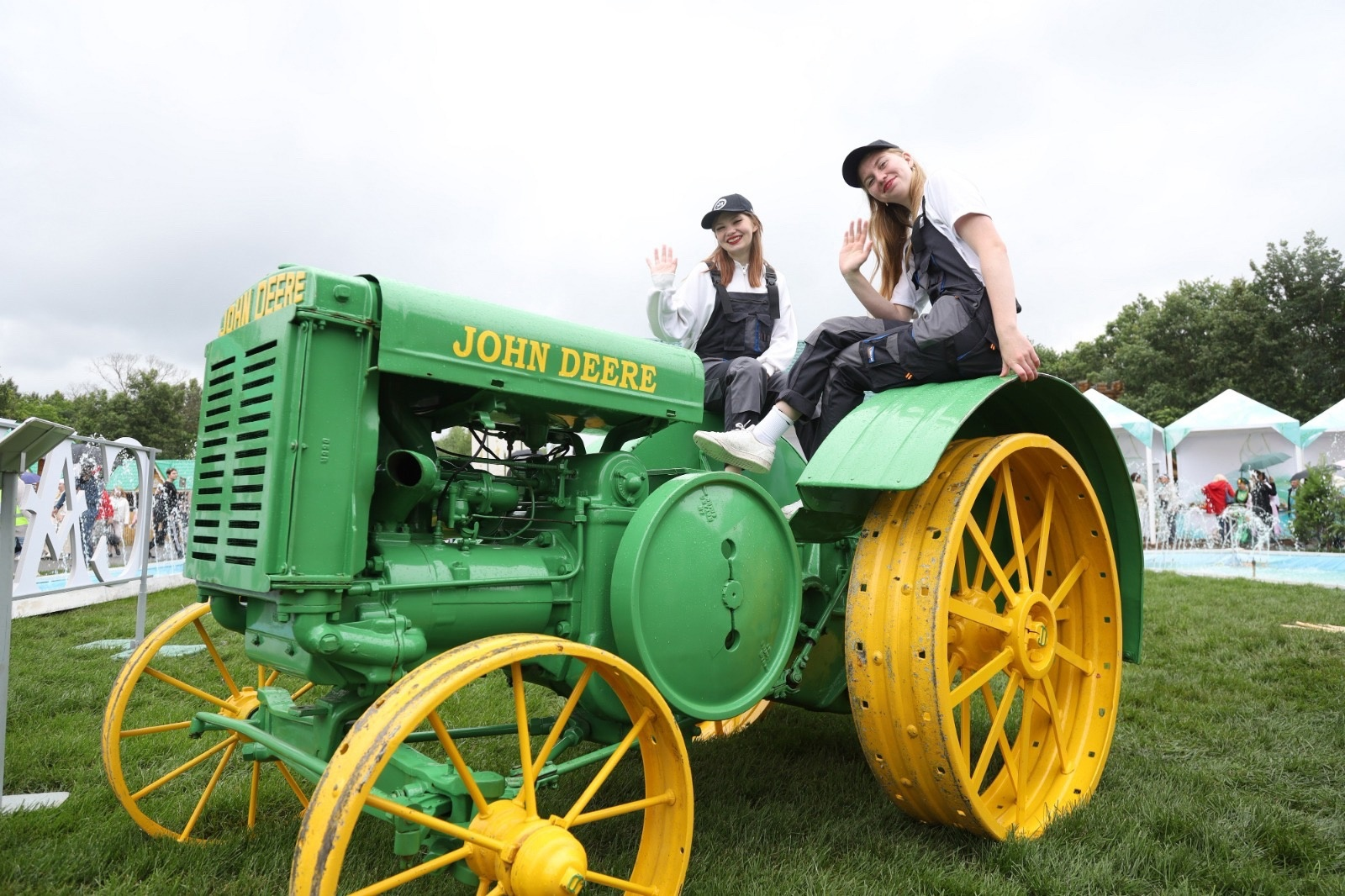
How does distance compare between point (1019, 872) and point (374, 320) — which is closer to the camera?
point (374, 320)

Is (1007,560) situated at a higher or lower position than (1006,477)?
lower

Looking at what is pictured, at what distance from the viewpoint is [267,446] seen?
1.87 meters

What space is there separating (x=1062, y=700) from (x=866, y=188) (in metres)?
1.93

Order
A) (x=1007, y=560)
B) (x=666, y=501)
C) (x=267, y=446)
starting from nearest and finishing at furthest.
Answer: (x=267, y=446) < (x=666, y=501) < (x=1007, y=560)

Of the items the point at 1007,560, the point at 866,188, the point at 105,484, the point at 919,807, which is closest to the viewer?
the point at 919,807

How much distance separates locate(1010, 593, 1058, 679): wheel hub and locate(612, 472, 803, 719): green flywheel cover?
68cm

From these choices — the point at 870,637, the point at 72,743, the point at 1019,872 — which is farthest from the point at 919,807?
the point at 72,743

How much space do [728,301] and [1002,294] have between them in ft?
3.79

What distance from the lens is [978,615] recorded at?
250cm

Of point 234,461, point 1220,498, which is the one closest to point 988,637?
point 234,461

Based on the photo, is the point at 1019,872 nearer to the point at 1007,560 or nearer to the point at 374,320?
the point at 1007,560

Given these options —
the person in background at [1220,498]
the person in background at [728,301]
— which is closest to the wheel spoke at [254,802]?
the person in background at [728,301]

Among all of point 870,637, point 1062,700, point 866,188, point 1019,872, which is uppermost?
point 866,188

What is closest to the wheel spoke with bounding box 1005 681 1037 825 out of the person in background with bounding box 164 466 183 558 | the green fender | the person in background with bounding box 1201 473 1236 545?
the green fender
